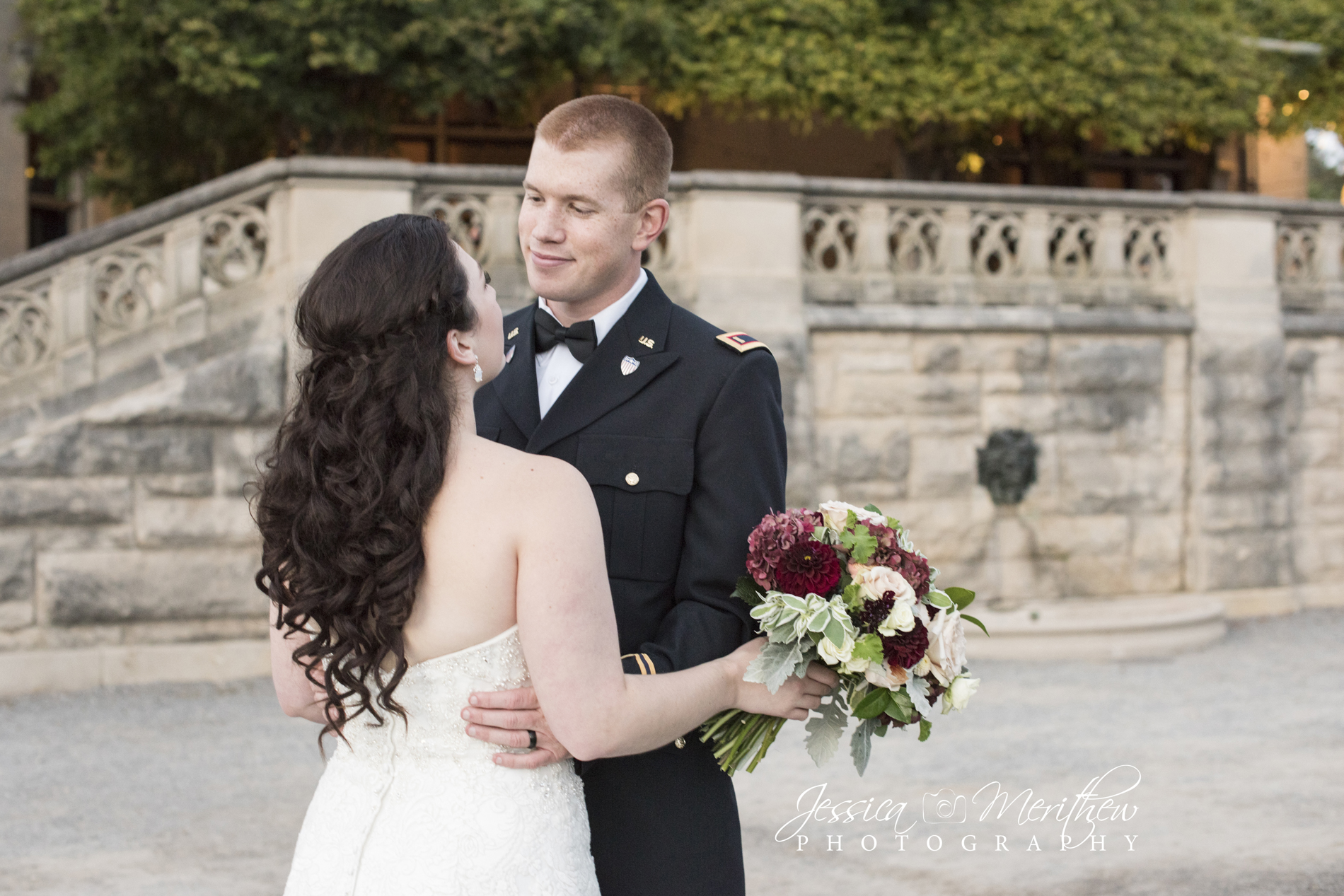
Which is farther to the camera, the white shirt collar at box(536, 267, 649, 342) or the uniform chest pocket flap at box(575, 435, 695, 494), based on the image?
the white shirt collar at box(536, 267, 649, 342)

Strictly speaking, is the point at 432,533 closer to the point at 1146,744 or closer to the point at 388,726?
the point at 388,726

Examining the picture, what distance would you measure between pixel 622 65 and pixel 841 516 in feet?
33.5

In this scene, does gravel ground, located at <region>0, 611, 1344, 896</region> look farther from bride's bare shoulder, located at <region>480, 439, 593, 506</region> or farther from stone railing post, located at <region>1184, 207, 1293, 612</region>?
bride's bare shoulder, located at <region>480, 439, 593, 506</region>

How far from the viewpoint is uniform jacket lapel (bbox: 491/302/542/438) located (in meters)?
2.46

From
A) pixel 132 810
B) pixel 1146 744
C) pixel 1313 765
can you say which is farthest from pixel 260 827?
pixel 1313 765

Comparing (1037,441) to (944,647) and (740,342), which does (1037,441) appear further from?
(944,647)

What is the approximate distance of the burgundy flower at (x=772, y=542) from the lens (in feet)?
7.02

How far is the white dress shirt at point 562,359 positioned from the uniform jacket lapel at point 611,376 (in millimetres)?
22

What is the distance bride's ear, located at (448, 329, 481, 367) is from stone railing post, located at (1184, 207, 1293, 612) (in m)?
9.25

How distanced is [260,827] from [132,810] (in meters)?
0.69

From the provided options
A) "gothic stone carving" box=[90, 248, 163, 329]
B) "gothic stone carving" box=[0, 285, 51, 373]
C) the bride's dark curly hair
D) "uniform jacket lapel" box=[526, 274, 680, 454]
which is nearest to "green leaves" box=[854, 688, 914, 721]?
"uniform jacket lapel" box=[526, 274, 680, 454]

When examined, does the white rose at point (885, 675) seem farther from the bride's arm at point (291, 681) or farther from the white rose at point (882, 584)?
the bride's arm at point (291, 681)

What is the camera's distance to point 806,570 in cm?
215
